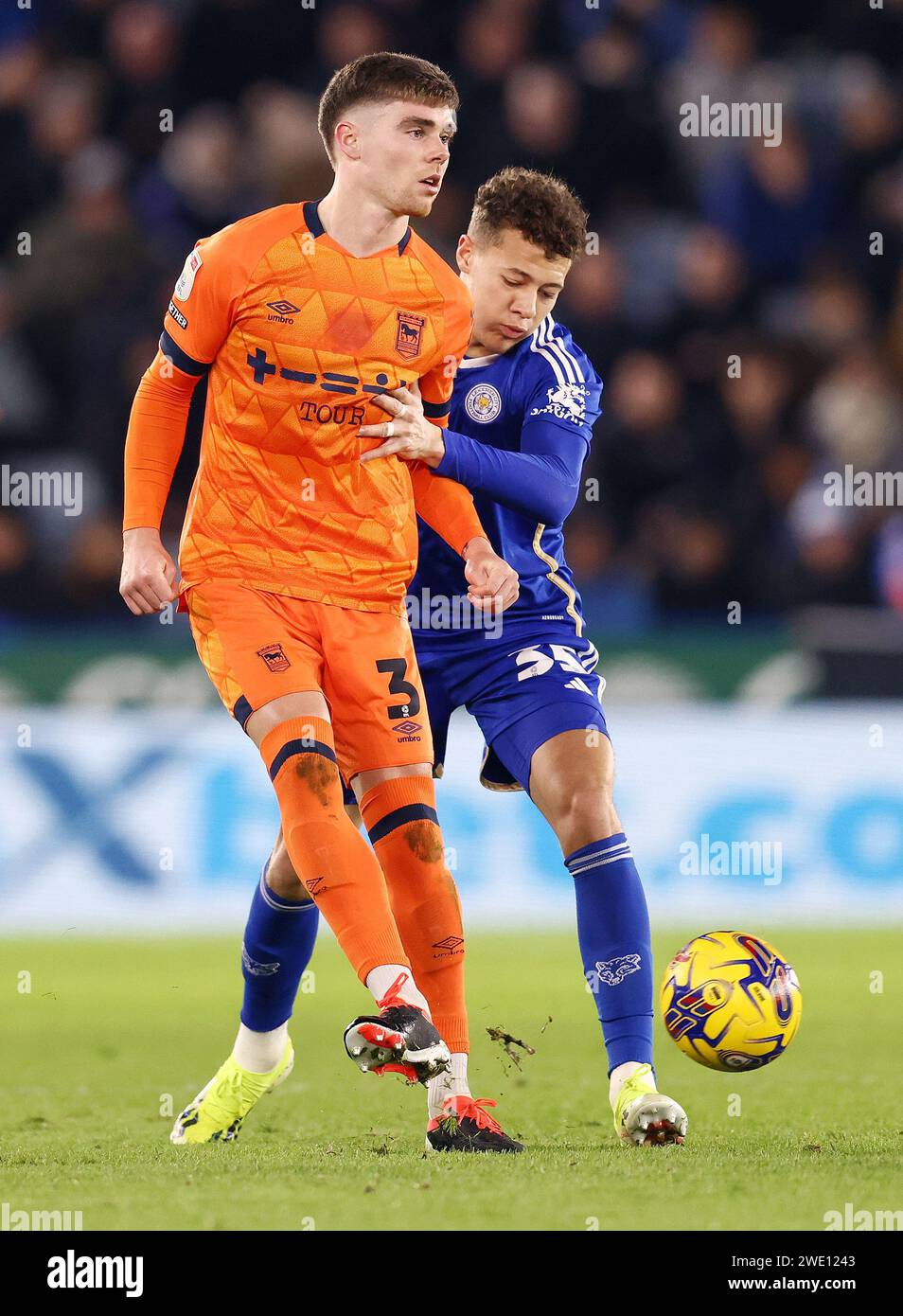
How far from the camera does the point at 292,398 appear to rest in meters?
4.16

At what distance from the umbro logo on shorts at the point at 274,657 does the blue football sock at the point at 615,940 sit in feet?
2.94

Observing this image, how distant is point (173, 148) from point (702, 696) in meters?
4.20

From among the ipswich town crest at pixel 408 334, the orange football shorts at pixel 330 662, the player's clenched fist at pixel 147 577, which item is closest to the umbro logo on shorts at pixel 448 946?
the orange football shorts at pixel 330 662

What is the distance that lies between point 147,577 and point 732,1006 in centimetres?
167

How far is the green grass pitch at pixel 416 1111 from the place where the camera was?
133 inches

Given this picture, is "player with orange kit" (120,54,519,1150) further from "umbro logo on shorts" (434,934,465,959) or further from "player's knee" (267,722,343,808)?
"player's knee" (267,722,343,808)

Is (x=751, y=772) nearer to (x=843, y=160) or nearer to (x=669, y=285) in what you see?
(x=669, y=285)

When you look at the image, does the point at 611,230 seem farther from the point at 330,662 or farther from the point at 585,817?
the point at 330,662

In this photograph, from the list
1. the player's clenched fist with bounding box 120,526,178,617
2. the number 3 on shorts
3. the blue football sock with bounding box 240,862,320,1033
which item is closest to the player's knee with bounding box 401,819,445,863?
the number 3 on shorts

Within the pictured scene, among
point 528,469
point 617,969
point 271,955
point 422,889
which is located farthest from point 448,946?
point 528,469

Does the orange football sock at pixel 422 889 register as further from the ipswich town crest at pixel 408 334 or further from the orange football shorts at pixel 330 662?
the ipswich town crest at pixel 408 334

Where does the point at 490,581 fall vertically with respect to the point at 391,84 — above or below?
below

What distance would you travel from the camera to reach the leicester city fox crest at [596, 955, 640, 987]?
4.42 metres

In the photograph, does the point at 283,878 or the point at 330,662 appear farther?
the point at 283,878
